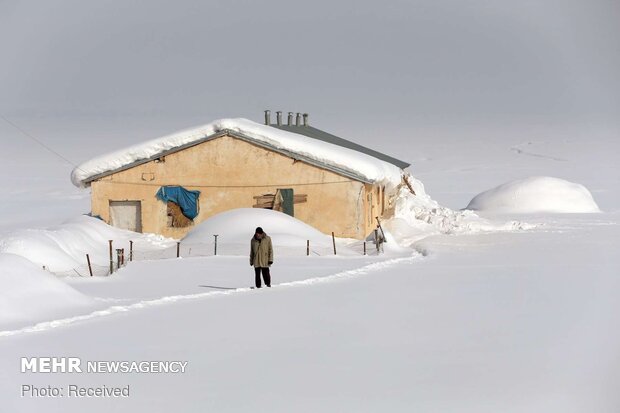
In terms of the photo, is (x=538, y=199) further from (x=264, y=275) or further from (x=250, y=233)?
(x=264, y=275)

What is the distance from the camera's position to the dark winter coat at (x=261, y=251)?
821 inches

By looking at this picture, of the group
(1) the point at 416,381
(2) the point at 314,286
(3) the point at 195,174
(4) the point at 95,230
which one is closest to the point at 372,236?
(3) the point at 195,174

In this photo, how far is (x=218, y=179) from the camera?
3519 centimetres

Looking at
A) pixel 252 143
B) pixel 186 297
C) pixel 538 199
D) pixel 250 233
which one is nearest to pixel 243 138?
pixel 252 143

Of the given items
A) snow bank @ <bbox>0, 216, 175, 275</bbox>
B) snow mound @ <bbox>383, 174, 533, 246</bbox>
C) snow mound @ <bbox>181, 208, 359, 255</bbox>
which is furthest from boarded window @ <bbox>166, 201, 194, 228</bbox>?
snow mound @ <bbox>383, 174, 533, 246</bbox>

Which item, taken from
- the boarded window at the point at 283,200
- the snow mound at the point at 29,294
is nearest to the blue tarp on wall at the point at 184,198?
the boarded window at the point at 283,200

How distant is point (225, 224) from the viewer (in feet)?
104

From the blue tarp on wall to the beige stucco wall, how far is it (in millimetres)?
171

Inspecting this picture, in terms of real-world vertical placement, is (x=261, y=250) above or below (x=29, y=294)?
above

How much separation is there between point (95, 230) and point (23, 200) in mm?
50562

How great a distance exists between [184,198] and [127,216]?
188 cm

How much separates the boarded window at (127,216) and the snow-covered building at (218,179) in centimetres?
3

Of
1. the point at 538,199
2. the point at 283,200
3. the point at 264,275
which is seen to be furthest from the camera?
the point at 538,199

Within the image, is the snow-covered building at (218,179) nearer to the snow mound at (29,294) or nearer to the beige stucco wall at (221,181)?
the beige stucco wall at (221,181)
